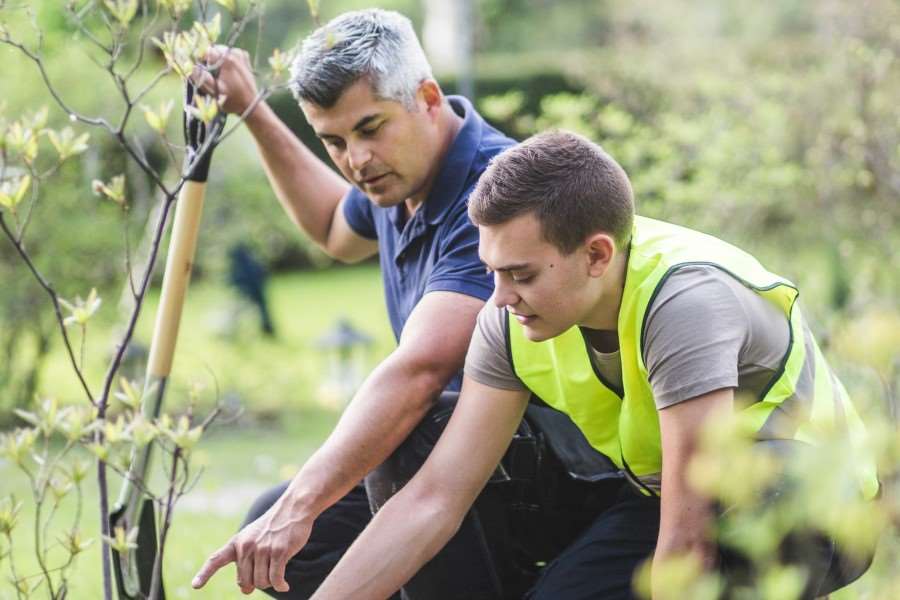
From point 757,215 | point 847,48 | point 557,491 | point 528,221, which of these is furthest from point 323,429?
point 528,221

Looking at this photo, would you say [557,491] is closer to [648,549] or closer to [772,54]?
[648,549]

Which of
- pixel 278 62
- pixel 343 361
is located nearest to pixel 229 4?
pixel 278 62

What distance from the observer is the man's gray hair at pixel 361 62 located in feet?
10.1

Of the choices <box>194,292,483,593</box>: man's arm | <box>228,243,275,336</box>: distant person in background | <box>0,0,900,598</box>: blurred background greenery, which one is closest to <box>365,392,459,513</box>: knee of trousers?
<box>194,292,483,593</box>: man's arm

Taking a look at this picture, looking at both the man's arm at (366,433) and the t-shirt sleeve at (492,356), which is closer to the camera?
the man's arm at (366,433)

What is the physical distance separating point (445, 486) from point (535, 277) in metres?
0.59

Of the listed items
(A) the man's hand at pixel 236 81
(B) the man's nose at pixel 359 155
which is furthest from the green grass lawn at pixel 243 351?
(B) the man's nose at pixel 359 155

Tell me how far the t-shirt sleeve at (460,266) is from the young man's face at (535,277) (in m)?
0.49

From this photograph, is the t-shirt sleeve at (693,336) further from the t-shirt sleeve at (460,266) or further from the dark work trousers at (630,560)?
the t-shirt sleeve at (460,266)

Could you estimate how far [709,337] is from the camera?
2.40m

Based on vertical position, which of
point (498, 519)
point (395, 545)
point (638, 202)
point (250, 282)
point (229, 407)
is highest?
point (395, 545)

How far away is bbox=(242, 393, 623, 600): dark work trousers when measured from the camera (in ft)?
10.2

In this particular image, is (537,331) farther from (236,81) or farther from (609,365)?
(236,81)

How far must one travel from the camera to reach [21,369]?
8398 millimetres
